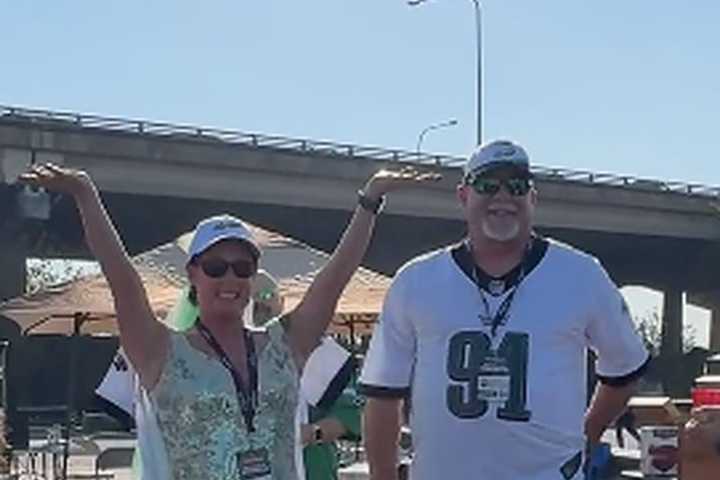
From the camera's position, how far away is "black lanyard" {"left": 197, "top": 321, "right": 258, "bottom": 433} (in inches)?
145

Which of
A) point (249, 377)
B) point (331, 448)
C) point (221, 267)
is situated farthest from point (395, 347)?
point (331, 448)

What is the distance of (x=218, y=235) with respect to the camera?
379 centimetres

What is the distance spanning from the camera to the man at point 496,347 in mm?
3799

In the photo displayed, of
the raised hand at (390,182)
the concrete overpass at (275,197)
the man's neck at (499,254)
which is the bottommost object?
the man's neck at (499,254)

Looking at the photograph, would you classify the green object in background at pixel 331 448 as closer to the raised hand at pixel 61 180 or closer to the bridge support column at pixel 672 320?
the raised hand at pixel 61 180

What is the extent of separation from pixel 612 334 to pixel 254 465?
43.6 inches

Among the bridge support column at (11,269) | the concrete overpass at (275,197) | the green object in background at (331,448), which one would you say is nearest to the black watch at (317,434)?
the green object in background at (331,448)

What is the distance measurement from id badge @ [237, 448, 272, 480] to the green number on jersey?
1.76ft

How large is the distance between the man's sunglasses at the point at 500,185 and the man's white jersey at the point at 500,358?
0.18 m

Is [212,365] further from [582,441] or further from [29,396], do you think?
[29,396]

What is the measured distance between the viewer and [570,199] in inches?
2061

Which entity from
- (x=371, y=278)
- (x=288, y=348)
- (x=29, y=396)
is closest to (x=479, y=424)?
(x=288, y=348)

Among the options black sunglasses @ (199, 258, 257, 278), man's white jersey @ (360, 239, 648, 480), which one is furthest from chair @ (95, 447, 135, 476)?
black sunglasses @ (199, 258, 257, 278)

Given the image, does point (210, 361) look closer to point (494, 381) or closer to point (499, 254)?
point (494, 381)
